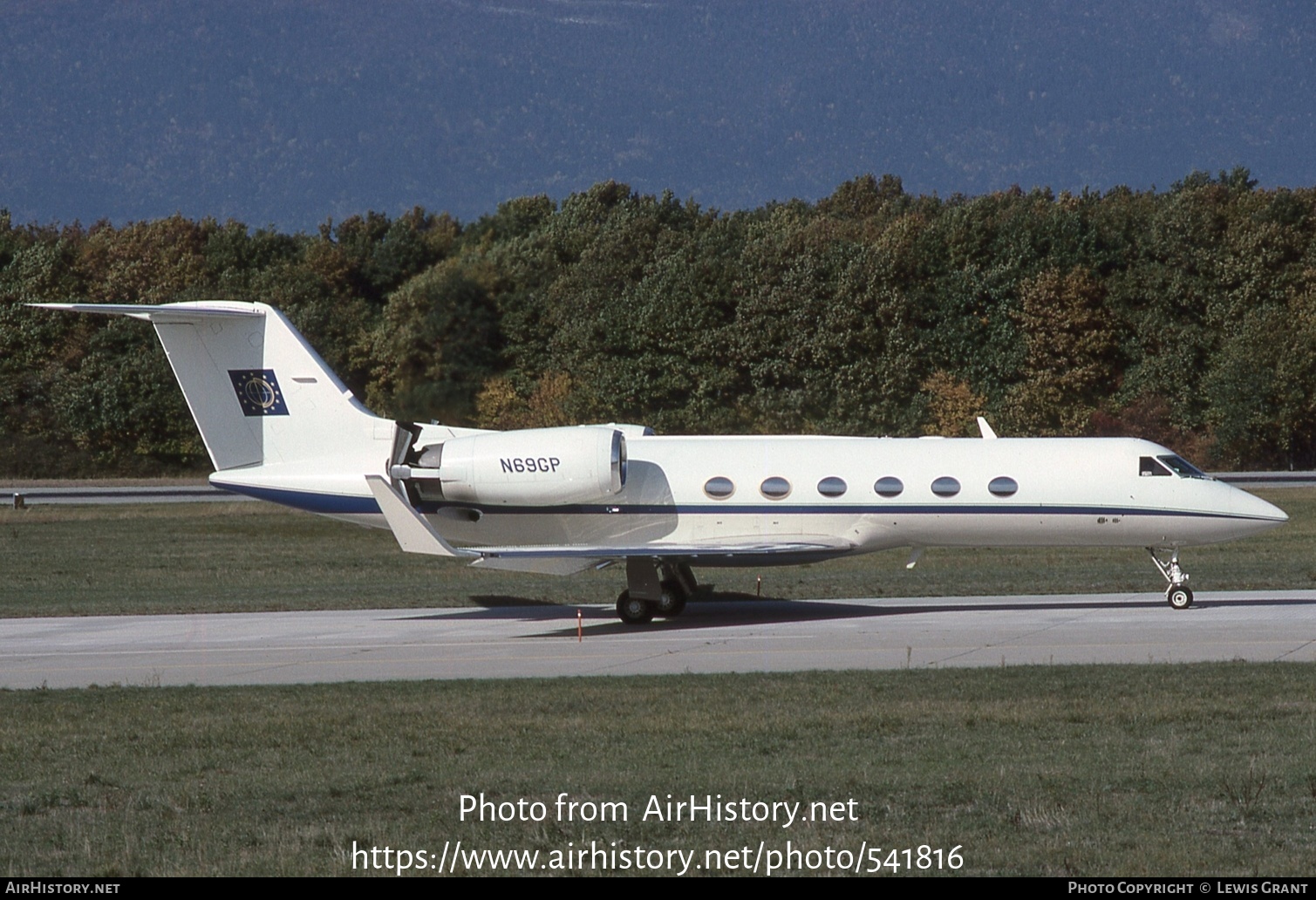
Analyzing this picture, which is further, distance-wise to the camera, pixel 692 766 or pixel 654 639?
pixel 654 639

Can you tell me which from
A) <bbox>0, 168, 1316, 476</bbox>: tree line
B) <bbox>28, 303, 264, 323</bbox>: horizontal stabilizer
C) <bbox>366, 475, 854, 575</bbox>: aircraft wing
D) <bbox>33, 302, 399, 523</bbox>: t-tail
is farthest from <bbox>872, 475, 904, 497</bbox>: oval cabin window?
<bbox>0, 168, 1316, 476</bbox>: tree line

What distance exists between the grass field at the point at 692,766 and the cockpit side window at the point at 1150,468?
6749 mm

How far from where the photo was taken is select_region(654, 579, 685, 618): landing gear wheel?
76.2 feet

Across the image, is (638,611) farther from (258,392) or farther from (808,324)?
(808,324)

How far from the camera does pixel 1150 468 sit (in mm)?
22969

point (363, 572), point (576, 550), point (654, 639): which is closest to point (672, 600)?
point (654, 639)

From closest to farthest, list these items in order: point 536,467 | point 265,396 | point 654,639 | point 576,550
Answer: point 654,639
point 576,550
point 536,467
point 265,396

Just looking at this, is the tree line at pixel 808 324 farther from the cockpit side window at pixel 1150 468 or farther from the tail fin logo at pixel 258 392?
the cockpit side window at pixel 1150 468

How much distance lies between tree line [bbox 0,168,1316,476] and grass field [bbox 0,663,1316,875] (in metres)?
36.9

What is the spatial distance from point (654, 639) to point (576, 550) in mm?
1755

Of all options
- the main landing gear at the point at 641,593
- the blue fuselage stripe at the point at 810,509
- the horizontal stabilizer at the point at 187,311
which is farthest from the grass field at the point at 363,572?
the horizontal stabilizer at the point at 187,311

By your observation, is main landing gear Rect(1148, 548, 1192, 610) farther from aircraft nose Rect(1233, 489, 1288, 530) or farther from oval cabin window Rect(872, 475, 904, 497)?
oval cabin window Rect(872, 475, 904, 497)

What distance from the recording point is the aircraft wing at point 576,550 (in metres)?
20.3
